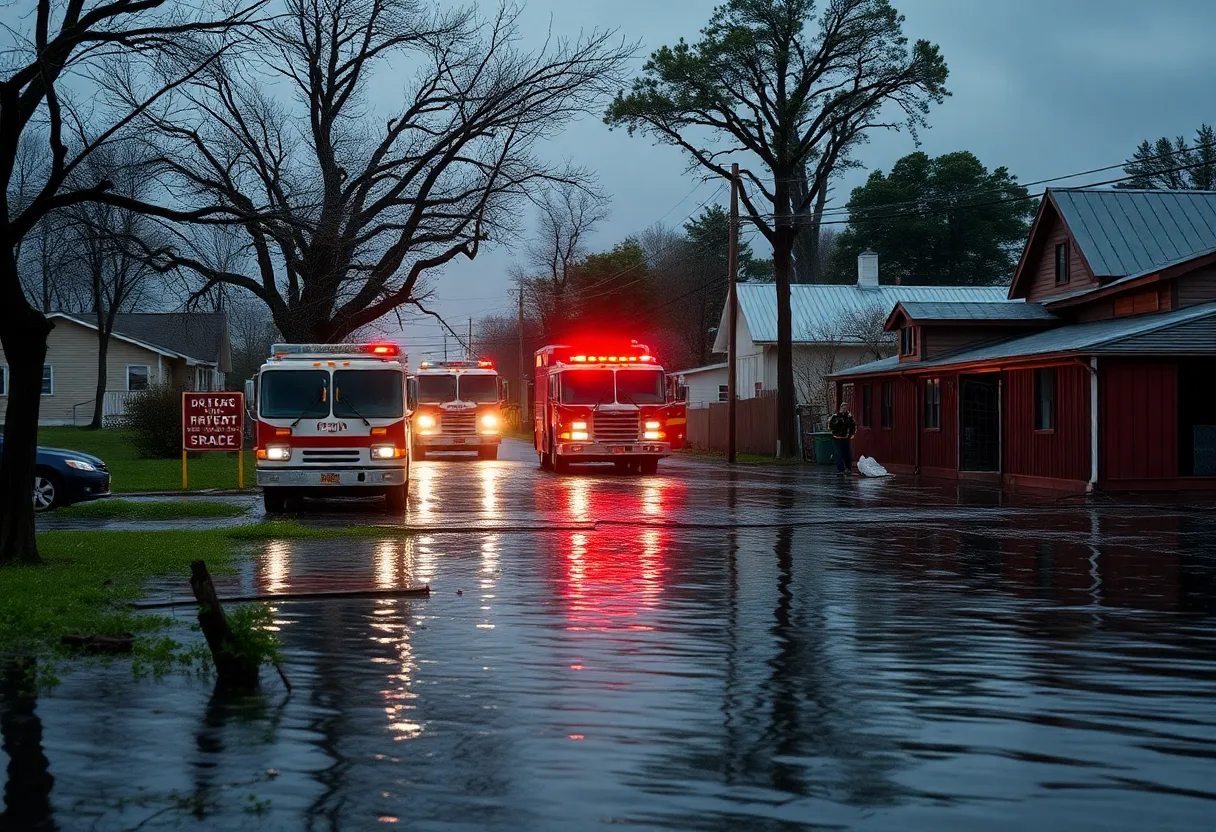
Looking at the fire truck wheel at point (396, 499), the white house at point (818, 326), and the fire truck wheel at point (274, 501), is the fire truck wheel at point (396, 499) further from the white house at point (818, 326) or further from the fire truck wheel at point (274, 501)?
Answer: the white house at point (818, 326)

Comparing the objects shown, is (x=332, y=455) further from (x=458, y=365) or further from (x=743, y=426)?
(x=743, y=426)

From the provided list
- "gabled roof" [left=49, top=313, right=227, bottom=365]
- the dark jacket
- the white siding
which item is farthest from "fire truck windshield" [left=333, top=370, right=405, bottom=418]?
"gabled roof" [left=49, top=313, right=227, bottom=365]

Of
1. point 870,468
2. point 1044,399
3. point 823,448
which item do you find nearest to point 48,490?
Result: point 1044,399

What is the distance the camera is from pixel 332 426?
22.6 metres

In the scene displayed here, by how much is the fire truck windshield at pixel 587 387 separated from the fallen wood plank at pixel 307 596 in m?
23.2

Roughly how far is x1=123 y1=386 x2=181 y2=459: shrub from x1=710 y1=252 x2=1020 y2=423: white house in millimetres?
23930

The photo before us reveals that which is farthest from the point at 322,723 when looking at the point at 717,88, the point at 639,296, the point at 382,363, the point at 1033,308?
the point at 639,296

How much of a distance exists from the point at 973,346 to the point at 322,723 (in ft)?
104

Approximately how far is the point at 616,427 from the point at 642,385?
1.32 m

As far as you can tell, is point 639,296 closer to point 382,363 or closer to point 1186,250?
point 1186,250

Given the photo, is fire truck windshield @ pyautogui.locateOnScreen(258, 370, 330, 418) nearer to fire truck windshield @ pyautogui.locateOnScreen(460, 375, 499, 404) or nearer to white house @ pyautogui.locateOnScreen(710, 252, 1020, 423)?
fire truck windshield @ pyautogui.locateOnScreen(460, 375, 499, 404)

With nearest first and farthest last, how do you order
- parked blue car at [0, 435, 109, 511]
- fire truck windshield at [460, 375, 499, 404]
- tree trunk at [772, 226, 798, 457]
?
parked blue car at [0, 435, 109, 511] < tree trunk at [772, 226, 798, 457] < fire truck windshield at [460, 375, 499, 404]

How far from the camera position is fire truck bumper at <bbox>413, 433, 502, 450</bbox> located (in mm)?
46812

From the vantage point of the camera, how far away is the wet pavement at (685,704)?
5.89 meters
